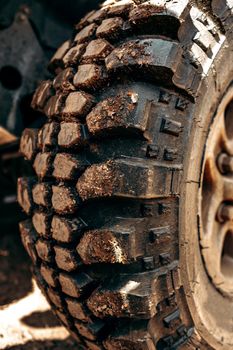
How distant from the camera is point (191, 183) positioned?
110 centimetres

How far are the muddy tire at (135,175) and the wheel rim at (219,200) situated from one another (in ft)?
0.14

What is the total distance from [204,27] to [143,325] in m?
0.75

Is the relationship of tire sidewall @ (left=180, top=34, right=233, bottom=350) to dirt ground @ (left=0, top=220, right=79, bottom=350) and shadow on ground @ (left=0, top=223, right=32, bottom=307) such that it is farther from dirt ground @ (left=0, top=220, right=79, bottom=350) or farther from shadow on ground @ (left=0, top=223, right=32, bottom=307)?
shadow on ground @ (left=0, top=223, right=32, bottom=307)

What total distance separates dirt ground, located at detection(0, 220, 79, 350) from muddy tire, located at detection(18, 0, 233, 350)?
383 mm

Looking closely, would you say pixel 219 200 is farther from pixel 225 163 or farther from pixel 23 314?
pixel 23 314

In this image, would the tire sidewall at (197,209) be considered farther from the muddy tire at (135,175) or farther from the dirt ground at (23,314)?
the dirt ground at (23,314)

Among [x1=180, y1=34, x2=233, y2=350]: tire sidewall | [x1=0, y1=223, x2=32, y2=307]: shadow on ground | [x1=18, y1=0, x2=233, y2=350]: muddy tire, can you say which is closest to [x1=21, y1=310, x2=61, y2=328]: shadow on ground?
[x1=0, y1=223, x2=32, y2=307]: shadow on ground

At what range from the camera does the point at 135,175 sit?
3.28 ft

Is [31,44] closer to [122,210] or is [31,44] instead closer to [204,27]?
[204,27]

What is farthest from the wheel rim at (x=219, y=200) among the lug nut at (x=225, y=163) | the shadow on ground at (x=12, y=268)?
the shadow on ground at (x=12, y=268)

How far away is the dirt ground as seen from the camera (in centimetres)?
155

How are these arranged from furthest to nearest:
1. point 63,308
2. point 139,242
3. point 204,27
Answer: point 63,308, point 204,27, point 139,242

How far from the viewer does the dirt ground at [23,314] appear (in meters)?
1.55

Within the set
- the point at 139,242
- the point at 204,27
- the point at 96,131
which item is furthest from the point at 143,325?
the point at 204,27
